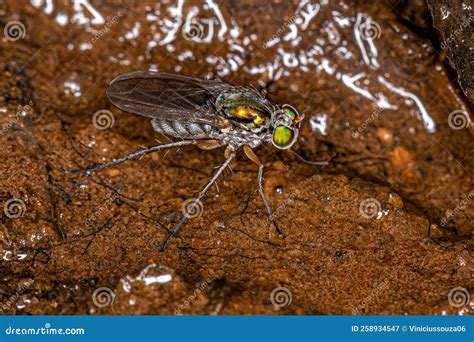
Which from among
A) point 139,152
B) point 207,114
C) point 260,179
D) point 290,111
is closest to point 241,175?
point 260,179

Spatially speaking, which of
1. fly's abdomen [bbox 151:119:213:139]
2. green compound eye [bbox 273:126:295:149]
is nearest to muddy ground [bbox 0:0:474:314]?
fly's abdomen [bbox 151:119:213:139]

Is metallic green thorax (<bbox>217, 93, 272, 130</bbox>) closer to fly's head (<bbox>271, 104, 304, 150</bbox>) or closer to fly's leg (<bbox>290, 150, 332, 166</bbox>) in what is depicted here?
fly's head (<bbox>271, 104, 304, 150</bbox>)

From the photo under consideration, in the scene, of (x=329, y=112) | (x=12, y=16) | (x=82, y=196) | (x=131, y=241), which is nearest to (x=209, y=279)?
(x=131, y=241)

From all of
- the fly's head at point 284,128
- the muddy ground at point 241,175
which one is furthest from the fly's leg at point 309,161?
the fly's head at point 284,128

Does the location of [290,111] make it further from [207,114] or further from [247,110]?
[207,114]

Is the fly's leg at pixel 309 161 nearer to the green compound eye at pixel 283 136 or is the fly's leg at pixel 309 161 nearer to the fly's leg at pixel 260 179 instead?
the green compound eye at pixel 283 136

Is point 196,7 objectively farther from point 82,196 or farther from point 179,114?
point 82,196
